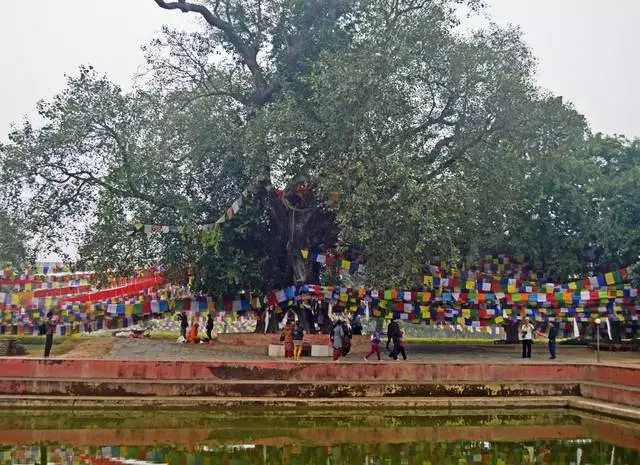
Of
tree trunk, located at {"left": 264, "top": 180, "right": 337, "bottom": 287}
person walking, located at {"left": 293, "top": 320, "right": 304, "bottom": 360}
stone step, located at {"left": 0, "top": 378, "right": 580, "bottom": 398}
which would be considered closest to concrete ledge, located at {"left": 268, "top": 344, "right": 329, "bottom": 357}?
person walking, located at {"left": 293, "top": 320, "right": 304, "bottom": 360}

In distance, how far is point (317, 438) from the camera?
11812 mm

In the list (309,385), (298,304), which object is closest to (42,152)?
(298,304)

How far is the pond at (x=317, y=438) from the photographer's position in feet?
33.6

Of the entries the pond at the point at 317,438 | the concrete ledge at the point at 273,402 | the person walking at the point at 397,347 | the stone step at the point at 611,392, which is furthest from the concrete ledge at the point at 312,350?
the stone step at the point at 611,392

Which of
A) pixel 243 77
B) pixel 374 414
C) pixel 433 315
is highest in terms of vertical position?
pixel 243 77

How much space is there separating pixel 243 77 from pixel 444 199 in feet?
34.5

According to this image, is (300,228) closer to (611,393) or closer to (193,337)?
(193,337)

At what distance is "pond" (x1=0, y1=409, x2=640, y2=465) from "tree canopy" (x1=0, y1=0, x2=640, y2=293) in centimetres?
704

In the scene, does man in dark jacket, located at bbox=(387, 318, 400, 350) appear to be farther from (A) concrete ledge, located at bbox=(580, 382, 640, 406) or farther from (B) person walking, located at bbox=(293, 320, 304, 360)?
(A) concrete ledge, located at bbox=(580, 382, 640, 406)

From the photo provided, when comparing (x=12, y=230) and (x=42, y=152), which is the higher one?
(x=42, y=152)

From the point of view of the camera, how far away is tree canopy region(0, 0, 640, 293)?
67.1 ft

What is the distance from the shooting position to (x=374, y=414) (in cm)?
1449

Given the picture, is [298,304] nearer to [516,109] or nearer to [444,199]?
[444,199]

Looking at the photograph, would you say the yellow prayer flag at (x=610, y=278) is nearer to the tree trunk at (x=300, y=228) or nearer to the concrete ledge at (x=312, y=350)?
the tree trunk at (x=300, y=228)
